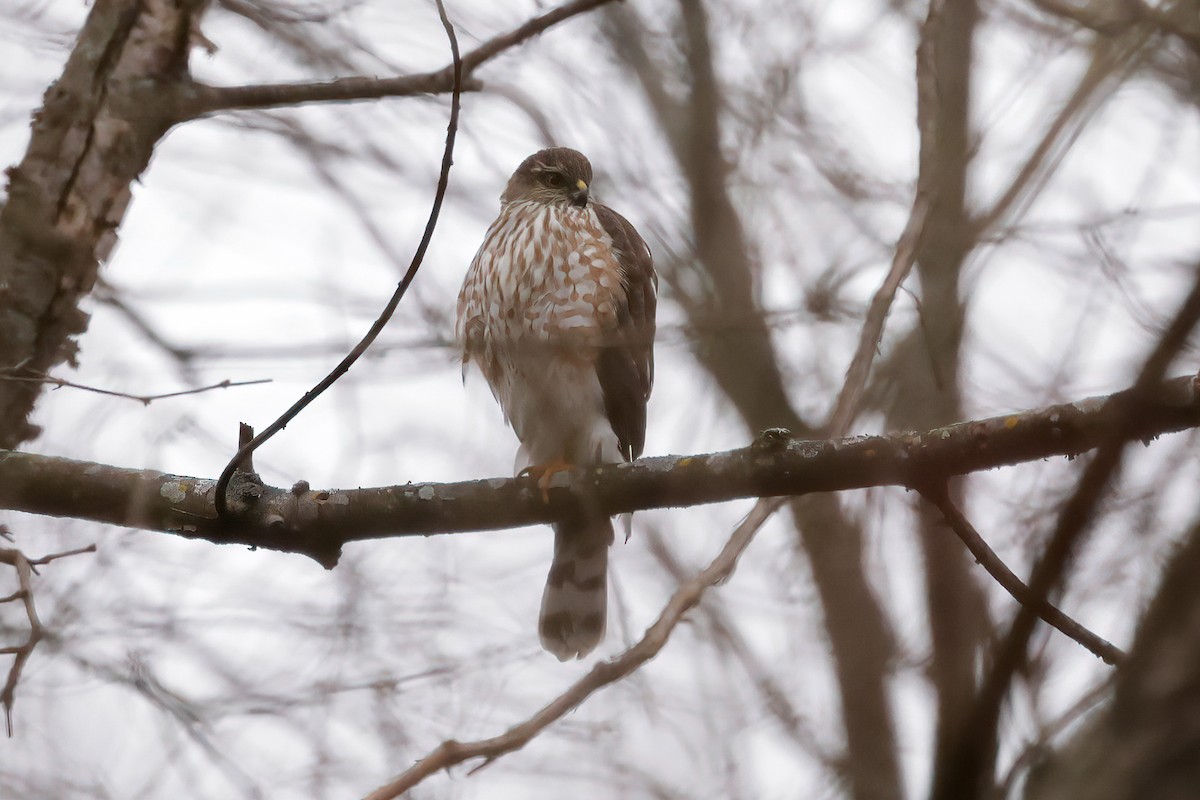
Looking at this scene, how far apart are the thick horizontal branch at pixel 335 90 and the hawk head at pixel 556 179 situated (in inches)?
52.7

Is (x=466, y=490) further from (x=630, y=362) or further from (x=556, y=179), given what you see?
(x=556, y=179)

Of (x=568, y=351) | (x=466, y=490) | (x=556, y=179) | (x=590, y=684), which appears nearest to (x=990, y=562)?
(x=590, y=684)

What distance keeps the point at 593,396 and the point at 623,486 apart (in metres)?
1.58

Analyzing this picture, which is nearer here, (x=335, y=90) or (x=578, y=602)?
(x=335, y=90)

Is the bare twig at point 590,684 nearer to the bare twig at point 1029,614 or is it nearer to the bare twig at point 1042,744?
the bare twig at point 1042,744

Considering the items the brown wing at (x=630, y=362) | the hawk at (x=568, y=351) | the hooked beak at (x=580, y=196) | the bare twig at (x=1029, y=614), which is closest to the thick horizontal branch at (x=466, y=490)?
the hawk at (x=568, y=351)

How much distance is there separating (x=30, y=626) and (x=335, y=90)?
2.00 metres

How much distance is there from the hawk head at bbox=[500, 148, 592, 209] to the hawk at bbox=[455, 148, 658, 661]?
0.17ft

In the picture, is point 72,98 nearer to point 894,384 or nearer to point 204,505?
point 204,505

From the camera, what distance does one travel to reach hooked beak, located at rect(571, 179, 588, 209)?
5.32 meters

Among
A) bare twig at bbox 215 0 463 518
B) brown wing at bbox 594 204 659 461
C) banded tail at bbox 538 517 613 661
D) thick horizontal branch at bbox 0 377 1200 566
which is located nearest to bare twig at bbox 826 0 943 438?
thick horizontal branch at bbox 0 377 1200 566

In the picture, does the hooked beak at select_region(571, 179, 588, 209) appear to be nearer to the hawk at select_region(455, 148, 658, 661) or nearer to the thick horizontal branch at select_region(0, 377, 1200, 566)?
the hawk at select_region(455, 148, 658, 661)

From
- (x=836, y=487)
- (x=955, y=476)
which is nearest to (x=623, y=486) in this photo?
(x=836, y=487)

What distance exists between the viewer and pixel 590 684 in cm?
279
